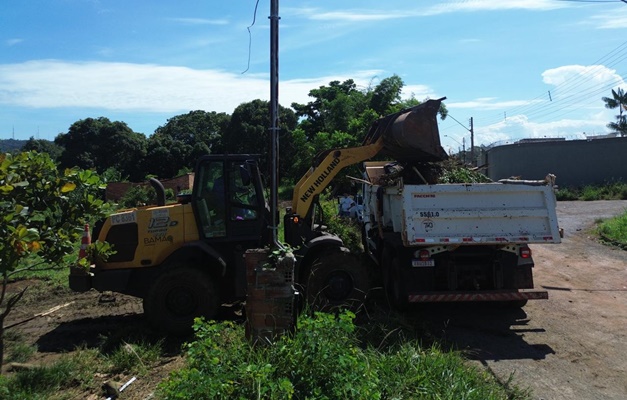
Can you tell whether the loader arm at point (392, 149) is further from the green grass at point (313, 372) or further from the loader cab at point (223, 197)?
the green grass at point (313, 372)

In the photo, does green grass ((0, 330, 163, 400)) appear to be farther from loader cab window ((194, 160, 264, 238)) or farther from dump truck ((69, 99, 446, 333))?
loader cab window ((194, 160, 264, 238))

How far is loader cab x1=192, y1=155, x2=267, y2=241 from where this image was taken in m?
7.37

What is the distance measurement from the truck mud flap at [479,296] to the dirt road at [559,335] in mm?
443

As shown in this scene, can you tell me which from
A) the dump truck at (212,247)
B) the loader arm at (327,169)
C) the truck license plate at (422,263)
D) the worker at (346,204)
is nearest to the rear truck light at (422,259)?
the truck license plate at (422,263)

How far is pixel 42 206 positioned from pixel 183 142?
4527 centimetres

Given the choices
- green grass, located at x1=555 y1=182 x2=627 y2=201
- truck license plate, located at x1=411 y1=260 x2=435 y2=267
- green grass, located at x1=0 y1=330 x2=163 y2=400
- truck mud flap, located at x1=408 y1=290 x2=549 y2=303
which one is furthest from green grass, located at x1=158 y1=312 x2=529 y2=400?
green grass, located at x1=555 y1=182 x2=627 y2=201

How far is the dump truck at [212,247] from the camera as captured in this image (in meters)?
7.09

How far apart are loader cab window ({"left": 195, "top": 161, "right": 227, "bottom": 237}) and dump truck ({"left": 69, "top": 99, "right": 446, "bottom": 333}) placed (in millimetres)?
14

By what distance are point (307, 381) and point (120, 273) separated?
4.53m

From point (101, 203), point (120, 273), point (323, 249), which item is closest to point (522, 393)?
point (323, 249)

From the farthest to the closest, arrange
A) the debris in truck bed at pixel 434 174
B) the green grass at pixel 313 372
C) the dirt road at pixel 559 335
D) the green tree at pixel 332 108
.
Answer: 1. the green tree at pixel 332 108
2. the debris in truck bed at pixel 434 174
3. the dirt road at pixel 559 335
4. the green grass at pixel 313 372

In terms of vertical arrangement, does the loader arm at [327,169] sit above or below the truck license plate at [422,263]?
above

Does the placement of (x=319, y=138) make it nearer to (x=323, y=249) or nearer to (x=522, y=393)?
(x=323, y=249)

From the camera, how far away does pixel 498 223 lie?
7020mm
